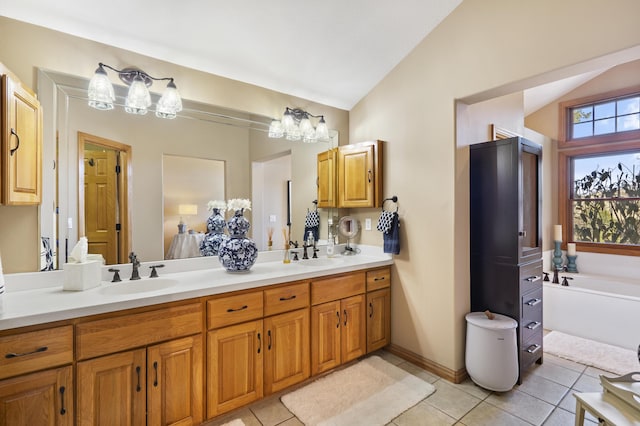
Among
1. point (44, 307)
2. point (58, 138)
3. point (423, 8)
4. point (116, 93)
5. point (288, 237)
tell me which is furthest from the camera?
point (288, 237)

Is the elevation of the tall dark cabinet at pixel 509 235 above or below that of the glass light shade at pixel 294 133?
below

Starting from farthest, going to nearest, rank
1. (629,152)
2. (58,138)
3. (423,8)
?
(629,152) → (423,8) → (58,138)

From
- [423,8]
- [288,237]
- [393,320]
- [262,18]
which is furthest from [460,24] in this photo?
[393,320]

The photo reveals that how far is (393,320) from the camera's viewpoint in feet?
9.37

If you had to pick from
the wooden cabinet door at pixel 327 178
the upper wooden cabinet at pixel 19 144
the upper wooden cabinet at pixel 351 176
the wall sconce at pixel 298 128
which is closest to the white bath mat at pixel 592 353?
the upper wooden cabinet at pixel 351 176

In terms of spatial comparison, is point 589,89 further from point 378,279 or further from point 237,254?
point 237,254

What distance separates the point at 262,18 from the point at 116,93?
1157 mm

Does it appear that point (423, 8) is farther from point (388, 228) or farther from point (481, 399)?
point (481, 399)

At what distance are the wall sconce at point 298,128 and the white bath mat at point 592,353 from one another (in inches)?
122

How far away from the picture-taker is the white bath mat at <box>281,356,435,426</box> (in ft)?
6.36

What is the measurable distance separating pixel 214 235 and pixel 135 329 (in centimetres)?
97

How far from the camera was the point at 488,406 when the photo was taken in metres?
2.05

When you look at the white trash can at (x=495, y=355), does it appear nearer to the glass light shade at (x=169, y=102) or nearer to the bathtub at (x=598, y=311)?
the bathtub at (x=598, y=311)

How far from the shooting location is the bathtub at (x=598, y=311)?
2.87 meters
